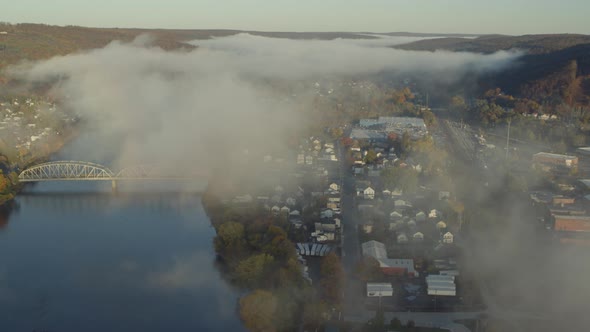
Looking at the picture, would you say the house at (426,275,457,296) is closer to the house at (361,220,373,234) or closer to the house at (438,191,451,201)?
the house at (361,220,373,234)

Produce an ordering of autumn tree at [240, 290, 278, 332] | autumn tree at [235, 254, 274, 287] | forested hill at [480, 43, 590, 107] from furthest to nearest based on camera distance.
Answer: forested hill at [480, 43, 590, 107] → autumn tree at [235, 254, 274, 287] → autumn tree at [240, 290, 278, 332]

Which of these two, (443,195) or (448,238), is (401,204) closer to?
(443,195)

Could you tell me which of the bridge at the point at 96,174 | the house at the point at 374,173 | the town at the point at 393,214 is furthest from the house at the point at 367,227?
the bridge at the point at 96,174

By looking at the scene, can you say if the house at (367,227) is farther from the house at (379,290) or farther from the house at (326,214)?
the house at (379,290)

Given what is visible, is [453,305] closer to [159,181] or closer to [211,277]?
[211,277]

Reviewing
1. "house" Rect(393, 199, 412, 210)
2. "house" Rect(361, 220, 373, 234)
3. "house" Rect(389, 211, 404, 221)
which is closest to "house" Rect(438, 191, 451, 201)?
"house" Rect(393, 199, 412, 210)

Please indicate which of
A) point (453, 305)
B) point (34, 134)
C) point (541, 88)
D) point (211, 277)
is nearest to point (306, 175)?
point (211, 277)
